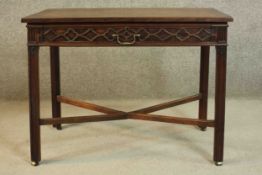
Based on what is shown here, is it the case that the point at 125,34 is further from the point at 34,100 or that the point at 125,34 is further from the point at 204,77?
the point at 204,77

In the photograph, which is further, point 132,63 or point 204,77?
point 132,63

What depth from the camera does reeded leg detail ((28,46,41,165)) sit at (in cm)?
192

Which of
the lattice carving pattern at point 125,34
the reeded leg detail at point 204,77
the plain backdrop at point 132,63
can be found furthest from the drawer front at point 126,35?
the plain backdrop at point 132,63

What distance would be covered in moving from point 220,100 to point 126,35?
51 cm

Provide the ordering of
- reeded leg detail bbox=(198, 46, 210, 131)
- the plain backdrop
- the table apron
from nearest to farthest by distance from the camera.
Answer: the table apron < reeded leg detail bbox=(198, 46, 210, 131) < the plain backdrop

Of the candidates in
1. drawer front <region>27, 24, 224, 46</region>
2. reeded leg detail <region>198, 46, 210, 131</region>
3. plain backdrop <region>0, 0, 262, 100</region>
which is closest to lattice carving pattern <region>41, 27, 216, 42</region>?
drawer front <region>27, 24, 224, 46</region>

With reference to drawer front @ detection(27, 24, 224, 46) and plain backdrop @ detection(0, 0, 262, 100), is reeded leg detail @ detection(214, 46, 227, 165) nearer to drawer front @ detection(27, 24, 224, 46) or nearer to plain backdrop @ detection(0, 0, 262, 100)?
drawer front @ detection(27, 24, 224, 46)

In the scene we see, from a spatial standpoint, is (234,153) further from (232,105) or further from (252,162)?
(232,105)

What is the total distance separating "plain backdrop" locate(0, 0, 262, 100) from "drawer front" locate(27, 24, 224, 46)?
1.14 m

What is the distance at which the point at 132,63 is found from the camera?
10.2 feet

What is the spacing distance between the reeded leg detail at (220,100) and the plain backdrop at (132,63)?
1.15 meters

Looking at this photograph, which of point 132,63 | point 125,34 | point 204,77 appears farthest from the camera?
point 132,63

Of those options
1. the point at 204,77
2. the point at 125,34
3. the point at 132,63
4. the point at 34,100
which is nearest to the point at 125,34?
the point at 125,34

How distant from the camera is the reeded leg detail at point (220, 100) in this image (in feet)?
6.31
